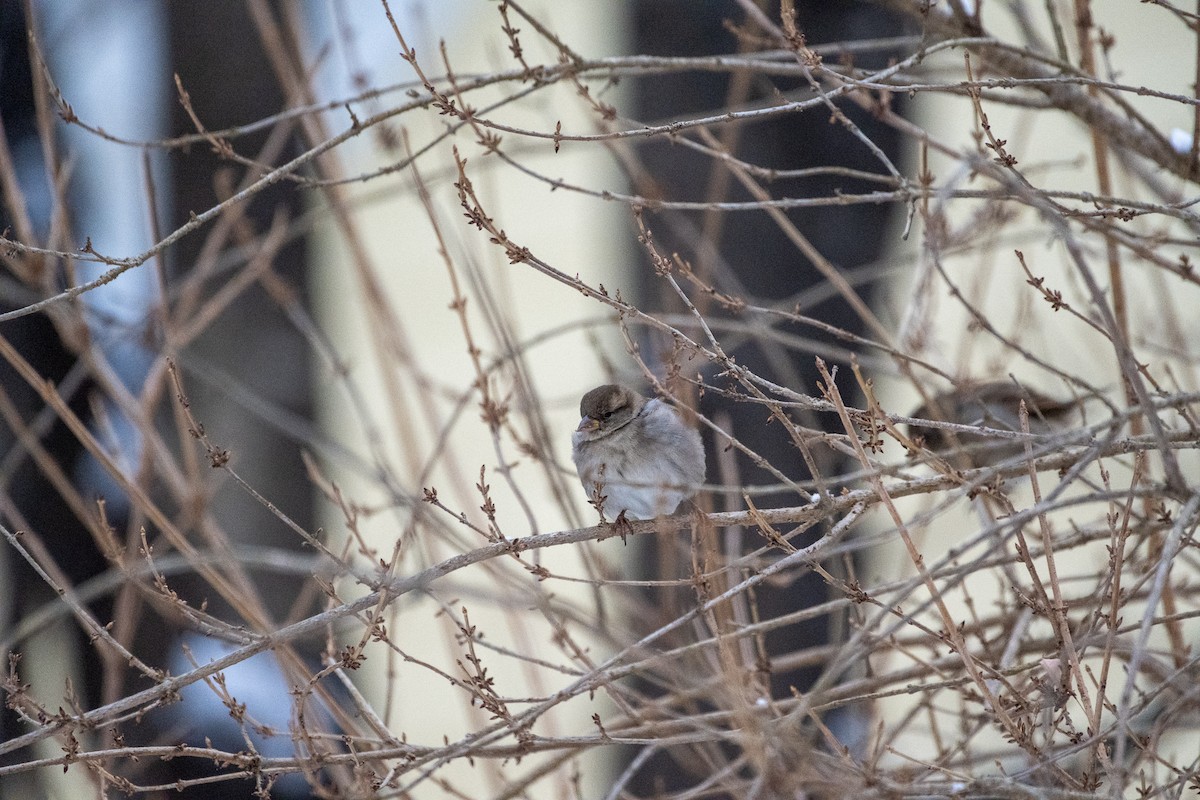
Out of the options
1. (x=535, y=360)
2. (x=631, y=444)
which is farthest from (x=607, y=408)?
(x=535, y=360)

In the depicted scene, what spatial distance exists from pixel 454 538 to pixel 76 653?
11.4 feet

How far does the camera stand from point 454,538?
130 inches

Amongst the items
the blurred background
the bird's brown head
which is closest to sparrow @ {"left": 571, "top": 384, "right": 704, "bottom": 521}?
the bird's brown head

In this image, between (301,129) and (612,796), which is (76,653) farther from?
(612,796)

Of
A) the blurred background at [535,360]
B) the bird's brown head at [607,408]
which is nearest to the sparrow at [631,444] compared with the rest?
the bird's brown head at [607,408]

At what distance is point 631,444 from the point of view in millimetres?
4254

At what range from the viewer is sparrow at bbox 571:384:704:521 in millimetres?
4219

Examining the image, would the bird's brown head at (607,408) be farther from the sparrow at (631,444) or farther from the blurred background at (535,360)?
the blurred background at (535,360)

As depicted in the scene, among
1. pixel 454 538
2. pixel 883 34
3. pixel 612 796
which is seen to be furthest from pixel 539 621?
pixel 612 796

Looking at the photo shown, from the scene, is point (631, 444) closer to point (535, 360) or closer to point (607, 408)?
point (607, 408)

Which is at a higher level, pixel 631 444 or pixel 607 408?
pixel 607 408

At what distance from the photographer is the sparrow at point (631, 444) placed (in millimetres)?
4219

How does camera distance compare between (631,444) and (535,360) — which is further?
(535,360)

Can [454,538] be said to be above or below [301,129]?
below
